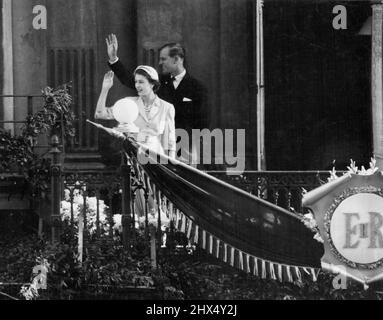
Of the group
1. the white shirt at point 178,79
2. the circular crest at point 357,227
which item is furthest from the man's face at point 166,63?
the circular crest at point 357,227

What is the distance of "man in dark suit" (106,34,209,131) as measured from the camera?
595 inches

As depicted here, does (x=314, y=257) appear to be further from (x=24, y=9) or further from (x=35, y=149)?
(x=24, y=9)

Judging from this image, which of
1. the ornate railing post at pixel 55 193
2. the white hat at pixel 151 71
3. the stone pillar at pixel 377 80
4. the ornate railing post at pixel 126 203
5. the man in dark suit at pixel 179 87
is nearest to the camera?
the ornate railing post at pixel 55 193

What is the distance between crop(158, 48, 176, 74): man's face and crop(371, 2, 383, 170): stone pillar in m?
2.54

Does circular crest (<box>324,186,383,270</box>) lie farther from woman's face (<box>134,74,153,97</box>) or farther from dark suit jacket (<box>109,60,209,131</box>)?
woman's face (<box>134,74,153,97</box>)

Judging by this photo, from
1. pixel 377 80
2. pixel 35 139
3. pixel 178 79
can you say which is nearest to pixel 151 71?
pixel 178 79

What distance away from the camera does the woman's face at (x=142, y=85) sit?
15047 millimetres

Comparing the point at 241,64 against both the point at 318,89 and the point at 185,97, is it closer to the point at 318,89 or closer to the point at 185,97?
the point at 185,97

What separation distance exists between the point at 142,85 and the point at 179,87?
0.49 metres

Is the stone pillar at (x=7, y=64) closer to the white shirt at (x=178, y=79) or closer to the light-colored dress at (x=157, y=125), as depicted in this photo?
the light-colored dress at (x=157, y=125)

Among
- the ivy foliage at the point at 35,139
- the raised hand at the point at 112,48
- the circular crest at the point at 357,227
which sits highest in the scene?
the raised hand at the point at 112,48

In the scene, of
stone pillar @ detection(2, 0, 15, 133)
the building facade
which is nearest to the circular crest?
the building facade

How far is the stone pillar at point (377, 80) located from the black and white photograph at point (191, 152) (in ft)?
0.06

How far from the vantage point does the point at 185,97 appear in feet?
49.9
